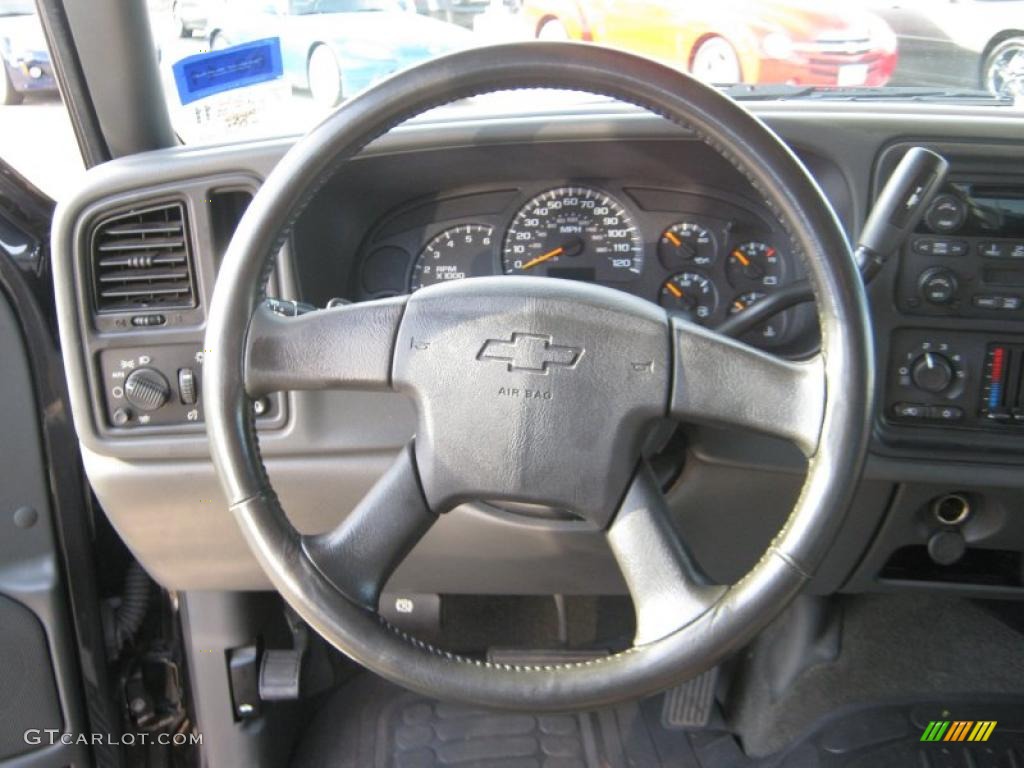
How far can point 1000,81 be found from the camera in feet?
5.65

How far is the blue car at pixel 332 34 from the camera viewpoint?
61.9 inches

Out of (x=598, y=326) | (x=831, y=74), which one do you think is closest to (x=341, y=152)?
(x=598, y=326)

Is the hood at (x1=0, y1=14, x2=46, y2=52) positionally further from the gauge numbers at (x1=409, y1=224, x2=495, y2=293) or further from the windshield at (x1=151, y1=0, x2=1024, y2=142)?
the gauge numbers at (x1=409, y1=224, x2=495, y2=293)

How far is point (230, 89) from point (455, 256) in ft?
1.45

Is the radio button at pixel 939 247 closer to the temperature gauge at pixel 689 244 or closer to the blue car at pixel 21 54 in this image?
the temperature gauge at pixel 689 244

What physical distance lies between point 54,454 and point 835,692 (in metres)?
1.50

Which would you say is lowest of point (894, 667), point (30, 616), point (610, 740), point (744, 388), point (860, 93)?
point (610, 740)

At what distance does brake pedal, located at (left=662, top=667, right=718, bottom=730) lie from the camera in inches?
78.7

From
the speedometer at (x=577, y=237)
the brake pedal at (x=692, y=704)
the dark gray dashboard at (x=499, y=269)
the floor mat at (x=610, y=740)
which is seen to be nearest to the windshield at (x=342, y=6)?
the dark gray dashboard at (x=499, y=269)

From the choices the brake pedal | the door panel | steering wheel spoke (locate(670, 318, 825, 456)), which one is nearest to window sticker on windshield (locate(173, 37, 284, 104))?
the door panel

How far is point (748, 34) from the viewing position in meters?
1.76

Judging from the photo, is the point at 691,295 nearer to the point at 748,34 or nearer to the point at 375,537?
the point at 748,34

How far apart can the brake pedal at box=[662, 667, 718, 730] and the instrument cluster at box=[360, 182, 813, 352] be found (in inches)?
30.8

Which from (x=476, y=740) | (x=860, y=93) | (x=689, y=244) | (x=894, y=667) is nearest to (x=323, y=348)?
(x=689, y=244)
